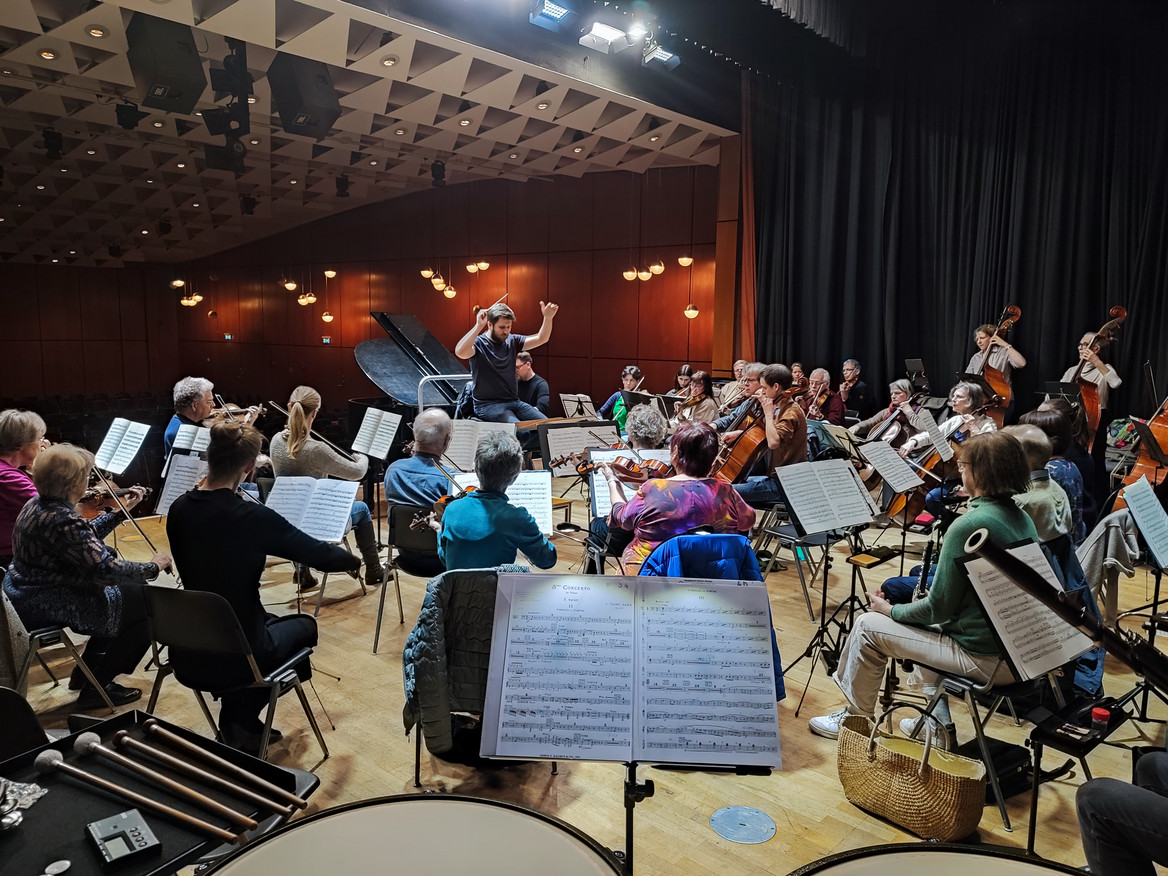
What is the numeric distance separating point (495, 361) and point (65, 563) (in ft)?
10.9

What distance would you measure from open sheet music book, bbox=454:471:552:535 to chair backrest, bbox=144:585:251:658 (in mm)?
1264

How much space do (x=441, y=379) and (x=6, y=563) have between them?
4.45 meters

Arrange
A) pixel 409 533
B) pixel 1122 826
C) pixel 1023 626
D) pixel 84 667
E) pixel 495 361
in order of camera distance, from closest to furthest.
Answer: pixel 1122 826
pixel 1023 626
pixel 84 667
pixel 409 533
pixel 495 361

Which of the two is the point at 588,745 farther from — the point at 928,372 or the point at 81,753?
the point at 928,372

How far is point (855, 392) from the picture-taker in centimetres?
852

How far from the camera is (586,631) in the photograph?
1712mm

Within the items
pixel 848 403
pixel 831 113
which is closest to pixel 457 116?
pixel 831 113

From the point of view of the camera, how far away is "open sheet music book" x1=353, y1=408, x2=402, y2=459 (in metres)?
4.92

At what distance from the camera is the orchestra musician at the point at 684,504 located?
279cm

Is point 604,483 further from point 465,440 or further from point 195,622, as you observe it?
point 195,622

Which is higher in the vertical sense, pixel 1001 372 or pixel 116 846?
pixel 1001 372

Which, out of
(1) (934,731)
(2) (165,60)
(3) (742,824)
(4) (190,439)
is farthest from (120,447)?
(1) (934,731)

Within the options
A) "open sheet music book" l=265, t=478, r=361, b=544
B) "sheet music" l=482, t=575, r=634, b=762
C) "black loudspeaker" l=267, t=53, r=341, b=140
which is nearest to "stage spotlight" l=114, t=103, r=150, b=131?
"black loudspeaker" l=267, t=53, r=341, b=140

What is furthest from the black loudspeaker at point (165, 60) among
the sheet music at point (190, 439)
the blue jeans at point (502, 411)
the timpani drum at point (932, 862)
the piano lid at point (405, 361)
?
the timpani drum at point (932, 862)
